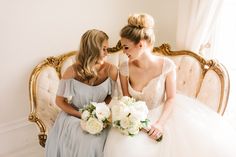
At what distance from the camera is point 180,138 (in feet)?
6.55

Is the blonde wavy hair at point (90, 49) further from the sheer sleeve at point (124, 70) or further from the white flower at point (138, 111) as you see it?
the white flower at point (138, 111)

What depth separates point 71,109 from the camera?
7.64 ft

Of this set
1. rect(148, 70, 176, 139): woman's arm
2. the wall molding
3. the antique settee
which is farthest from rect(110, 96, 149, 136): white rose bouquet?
the wall molding

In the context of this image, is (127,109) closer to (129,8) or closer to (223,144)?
(223,144)

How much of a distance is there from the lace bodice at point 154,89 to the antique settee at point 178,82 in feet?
1.69

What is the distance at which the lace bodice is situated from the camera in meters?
2.29

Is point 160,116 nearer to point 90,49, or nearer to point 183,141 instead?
point 183,141

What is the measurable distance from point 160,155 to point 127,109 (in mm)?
307

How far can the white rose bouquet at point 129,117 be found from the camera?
1928 millimetres

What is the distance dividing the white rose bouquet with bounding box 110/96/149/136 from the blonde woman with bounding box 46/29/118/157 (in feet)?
0.70

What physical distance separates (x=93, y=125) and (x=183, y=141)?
1.69 feet

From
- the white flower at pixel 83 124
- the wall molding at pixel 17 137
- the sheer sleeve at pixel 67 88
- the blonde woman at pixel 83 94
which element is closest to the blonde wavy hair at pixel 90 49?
the blonde woman at pixel 83 94

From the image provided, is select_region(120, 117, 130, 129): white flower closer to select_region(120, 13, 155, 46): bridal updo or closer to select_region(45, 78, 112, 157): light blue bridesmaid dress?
select_region(45, 78, 112, 157): light blue bridesmaid dress

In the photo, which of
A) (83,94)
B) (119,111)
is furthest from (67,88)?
(119,111)
